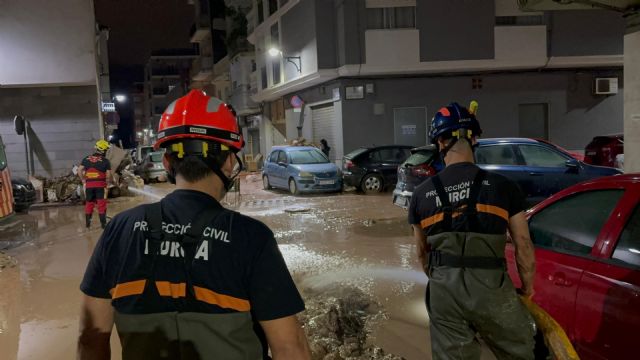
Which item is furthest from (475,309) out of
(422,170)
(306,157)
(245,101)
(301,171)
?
(245,101)

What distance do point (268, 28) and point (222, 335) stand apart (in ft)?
85.4

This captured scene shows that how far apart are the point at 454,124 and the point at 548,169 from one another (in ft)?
23.4

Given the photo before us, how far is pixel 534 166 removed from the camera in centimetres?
929

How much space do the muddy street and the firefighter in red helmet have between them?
2.64 meters

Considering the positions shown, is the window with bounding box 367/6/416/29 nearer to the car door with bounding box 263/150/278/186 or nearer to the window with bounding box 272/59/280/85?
the car door with bounding box 263/150/278/186

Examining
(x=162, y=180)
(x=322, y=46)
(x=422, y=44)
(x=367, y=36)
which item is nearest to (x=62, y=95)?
(x=162, y=180)

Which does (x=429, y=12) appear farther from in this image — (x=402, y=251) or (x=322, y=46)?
(x=402, y=251)

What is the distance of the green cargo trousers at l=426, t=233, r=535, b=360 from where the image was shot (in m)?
2.54

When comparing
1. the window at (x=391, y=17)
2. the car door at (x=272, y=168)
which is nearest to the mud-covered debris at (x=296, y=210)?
the car door at (x=272, y=168)

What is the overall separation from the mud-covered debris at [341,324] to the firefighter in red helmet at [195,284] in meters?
2.56

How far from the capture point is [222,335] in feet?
5.01

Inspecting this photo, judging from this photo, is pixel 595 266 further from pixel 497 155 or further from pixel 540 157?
pixel 540 157

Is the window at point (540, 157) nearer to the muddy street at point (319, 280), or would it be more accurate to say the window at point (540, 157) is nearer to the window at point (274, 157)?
the muddy street at point (319, 280)

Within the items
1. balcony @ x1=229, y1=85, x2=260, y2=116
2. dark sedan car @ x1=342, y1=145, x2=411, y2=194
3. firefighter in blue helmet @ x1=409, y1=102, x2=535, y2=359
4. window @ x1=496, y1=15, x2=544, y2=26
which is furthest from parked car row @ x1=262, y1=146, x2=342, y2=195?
balcony @ x1=229, y1=85, x2=260, y2=116
